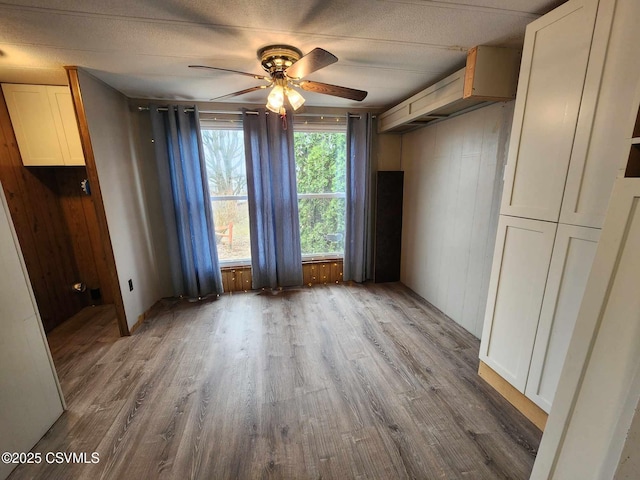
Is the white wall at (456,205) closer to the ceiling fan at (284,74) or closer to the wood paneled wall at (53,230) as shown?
the ceiling fan at (284,74)

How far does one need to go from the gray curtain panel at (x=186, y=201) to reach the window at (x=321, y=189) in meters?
1.21

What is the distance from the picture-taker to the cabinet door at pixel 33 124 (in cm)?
234

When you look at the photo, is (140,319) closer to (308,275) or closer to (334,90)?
(308,275)

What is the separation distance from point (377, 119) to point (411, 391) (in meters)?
3.11

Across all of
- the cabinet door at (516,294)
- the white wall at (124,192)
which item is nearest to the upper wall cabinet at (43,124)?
the white wall at (124,192)

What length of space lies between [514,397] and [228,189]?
3434 mm

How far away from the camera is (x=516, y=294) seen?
1.62m

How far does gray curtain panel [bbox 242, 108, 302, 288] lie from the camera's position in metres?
3.15

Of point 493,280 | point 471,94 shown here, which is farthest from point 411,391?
point 471,94


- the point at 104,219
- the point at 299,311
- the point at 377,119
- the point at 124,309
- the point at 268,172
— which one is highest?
the point at 377,119

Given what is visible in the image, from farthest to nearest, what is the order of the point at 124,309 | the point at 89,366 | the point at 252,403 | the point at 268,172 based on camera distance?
1. the point at 268,172
2. the point at 124,309
3. the point at 89,366
4. the point at 252,403

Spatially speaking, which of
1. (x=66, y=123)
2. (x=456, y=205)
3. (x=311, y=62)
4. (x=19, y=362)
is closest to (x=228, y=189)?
(x=66, y=123)

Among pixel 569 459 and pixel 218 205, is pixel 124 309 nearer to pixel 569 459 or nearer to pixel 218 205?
pixel 218 205

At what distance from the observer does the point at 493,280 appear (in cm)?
179
